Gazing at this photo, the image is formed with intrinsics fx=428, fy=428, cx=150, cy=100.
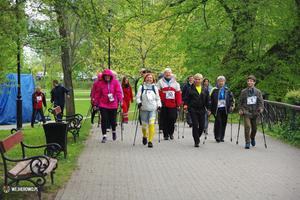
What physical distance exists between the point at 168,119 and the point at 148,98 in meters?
1.55

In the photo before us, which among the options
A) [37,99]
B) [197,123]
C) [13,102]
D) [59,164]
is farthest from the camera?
[13,102]

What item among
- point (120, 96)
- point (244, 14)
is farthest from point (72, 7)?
point (244, 14)

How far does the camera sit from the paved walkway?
21.1 feet

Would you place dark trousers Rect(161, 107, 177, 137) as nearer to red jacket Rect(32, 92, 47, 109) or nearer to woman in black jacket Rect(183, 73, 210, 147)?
woman in black jacket Rect(183, 73, 210, 147)

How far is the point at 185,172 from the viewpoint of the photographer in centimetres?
801

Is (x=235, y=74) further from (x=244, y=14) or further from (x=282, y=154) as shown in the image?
(x=282, y=154)

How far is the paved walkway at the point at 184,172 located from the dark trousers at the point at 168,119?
80 centimetres

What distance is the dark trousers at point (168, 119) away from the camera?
40.8ft

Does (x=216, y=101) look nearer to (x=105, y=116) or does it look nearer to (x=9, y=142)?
(x=105, y=116)

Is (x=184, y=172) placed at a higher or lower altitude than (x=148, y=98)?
lower

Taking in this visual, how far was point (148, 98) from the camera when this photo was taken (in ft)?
36.9

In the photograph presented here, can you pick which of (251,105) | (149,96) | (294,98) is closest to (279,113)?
(294,98)

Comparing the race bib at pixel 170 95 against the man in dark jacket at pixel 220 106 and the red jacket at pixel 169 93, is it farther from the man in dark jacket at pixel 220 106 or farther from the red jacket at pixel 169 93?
the man in dark jacket at pixel 220 106

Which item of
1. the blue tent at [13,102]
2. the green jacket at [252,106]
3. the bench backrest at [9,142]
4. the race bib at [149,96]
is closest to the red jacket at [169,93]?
the race bib at [149,96]
